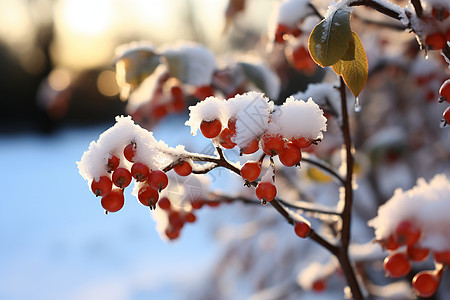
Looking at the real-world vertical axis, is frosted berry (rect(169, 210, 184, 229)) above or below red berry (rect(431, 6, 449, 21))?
above

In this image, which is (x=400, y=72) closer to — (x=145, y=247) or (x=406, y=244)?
(x=406, y=244)

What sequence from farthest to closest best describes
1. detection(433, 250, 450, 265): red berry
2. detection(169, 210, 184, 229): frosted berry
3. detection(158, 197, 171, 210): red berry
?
detection(169, 210, 184, 229): frosted berry, detection(158, 197, 171, 210): red berry, detection(433, 250, 450, 265): red berry

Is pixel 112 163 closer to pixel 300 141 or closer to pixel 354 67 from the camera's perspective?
pixel 300 141

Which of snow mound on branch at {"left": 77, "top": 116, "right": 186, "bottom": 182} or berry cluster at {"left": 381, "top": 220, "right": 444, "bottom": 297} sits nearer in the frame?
snow mound on branch at {"left": 77, "top": 116, "right": 186, "bottom": 182}

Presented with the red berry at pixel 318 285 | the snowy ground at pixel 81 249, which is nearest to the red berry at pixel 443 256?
the red berry at pixel 318 285

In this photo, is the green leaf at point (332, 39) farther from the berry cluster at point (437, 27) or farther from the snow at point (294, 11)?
the snow at point (294, 11)

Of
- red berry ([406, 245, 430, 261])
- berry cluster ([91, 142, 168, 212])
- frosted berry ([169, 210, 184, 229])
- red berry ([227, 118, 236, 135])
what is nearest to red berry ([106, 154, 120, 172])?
berry cluster ([91, 142, 168, 212])

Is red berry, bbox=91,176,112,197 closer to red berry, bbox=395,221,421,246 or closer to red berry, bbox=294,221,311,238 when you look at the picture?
red berry, bbox=294,221,311,238
